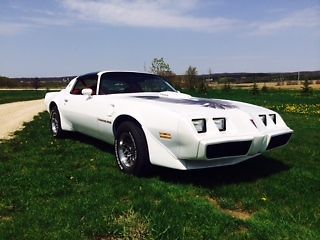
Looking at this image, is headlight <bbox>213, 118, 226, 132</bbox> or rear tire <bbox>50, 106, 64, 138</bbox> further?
rear tire <bbox>50, 106, 64, 138</bbox>

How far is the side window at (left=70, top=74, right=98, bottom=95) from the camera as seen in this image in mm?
6888

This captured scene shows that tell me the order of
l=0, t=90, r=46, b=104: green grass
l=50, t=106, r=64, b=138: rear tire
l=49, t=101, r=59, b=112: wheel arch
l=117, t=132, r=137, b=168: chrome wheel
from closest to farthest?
l=117, t=132, r=137, b=168: chrome wheel → l=50, t=106, r=64, b=138: rear tire → l=49, t=101, r=59, b=112: wheel arch → l=0, t=90, r=46, b=104: green grass

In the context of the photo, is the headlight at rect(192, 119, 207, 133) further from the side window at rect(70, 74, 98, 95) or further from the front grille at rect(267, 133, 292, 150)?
the side window at rect(70, 74, 98, 95)

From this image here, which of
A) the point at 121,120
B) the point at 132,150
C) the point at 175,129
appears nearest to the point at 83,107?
the point at 121,120

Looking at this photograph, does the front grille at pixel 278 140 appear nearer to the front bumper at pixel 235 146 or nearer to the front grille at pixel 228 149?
the front bumper at pixel 235 146

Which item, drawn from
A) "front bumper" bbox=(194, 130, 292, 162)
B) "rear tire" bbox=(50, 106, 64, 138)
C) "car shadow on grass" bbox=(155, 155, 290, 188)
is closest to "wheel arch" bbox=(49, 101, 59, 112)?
"rear tire" bbox=(50, 106, 64, 138)

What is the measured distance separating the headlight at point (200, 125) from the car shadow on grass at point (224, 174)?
0.77 metres

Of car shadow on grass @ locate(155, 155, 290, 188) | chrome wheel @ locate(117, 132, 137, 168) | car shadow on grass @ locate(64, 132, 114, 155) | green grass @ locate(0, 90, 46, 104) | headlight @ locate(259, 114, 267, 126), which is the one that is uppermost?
headlight @ locate(259, 114, 267, 126)

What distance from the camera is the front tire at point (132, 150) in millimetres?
5066

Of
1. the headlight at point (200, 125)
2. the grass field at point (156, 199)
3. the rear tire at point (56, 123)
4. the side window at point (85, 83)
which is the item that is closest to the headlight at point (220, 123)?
the headlight at point (200, 125)

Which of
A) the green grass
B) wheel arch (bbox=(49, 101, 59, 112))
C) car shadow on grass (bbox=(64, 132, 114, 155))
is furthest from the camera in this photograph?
the green grass

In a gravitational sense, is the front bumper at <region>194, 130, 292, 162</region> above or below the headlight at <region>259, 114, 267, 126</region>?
below

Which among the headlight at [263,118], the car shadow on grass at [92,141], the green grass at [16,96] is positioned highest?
the headlight at [263,118]

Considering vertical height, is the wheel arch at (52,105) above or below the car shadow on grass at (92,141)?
above
